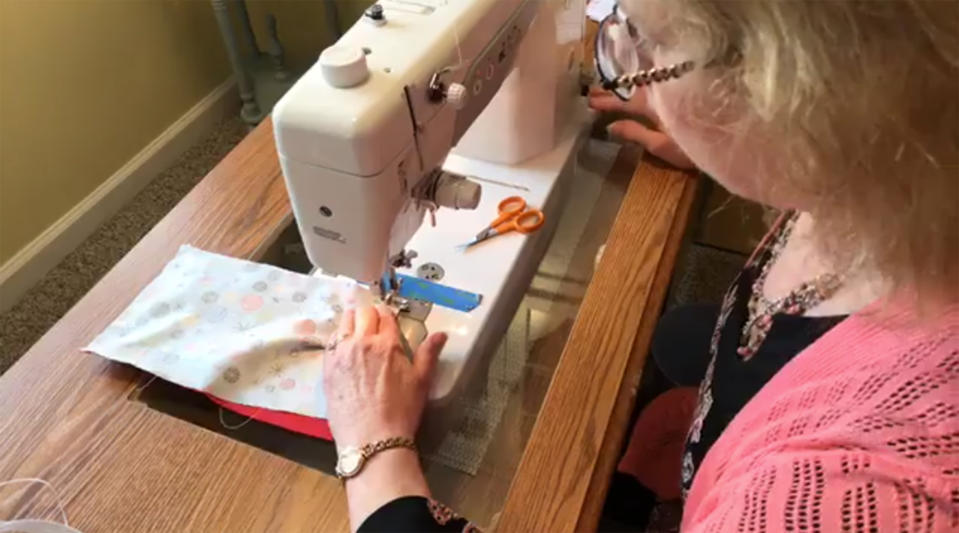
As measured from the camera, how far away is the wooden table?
2.51 feet

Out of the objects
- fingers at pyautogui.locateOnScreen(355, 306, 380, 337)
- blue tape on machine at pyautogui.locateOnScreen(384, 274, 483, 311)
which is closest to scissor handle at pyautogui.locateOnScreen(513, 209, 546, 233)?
blue tape on machine at pyautogui.locateOnScreen(384, 274, 483, 311)

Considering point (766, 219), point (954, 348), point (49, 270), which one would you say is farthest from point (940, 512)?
point (49, 270)

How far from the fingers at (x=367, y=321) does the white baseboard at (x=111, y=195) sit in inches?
64.0

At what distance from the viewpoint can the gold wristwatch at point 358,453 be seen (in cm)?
77

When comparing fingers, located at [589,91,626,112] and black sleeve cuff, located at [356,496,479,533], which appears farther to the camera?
fingers, located at [589,91,626,112]

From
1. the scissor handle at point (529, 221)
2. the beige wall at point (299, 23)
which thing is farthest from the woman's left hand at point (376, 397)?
the beige wall at point (299, 23)

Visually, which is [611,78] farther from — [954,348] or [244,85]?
[244,85]

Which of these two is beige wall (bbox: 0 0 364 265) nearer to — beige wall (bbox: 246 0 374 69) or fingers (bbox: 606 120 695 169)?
beige wall (bbox: 246 0 374 69)

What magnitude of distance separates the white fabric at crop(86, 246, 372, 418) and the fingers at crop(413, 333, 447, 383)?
0.11 meters

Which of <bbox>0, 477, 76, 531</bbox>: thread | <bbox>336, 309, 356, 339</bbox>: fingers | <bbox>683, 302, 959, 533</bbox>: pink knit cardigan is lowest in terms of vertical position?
<bbox>0, 477, 76, 531</bbox>: thread

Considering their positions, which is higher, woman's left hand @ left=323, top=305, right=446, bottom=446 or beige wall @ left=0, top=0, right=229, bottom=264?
woman's left hand @ left=323, top=305, right=446, bottom=446

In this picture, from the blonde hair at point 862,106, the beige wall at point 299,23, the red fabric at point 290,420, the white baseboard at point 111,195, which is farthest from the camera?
the beige wall at point 299,23

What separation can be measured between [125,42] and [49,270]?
68cm

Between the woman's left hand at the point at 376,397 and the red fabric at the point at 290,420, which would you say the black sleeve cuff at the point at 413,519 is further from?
the red fabric at the point at 290,420
